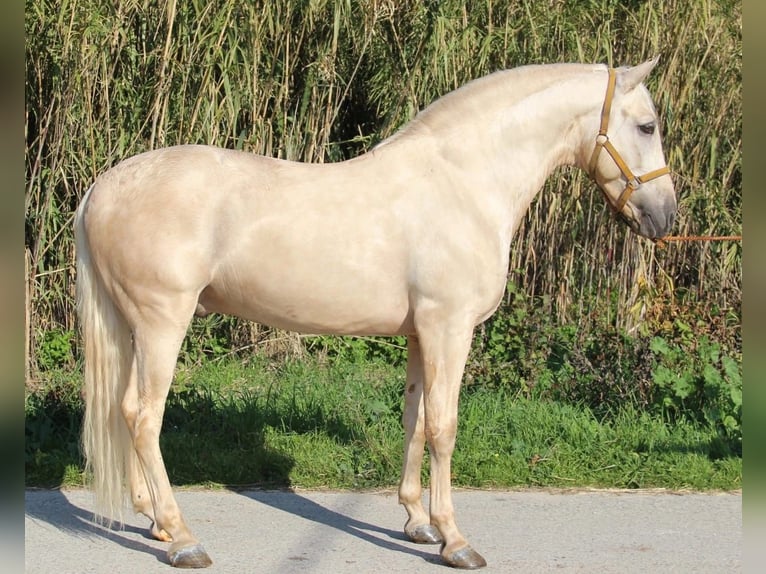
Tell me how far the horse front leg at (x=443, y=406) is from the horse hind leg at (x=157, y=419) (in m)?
0.90

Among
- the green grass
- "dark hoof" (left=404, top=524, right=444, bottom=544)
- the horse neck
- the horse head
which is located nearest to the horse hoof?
"dark hoof" (left=404, top=524, right=444, bottom=544)

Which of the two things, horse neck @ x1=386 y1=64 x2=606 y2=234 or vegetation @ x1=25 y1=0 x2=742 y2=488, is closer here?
horse neck @ x1=386 y1=64 x2=606 y2=234

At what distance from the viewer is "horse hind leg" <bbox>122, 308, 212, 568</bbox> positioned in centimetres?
362

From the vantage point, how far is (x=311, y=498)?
449cm

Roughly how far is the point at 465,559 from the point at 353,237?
4.23 feet

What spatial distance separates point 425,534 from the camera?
3.93 m

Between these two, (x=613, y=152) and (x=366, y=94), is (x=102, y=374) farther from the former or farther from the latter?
(x=366, y=94)

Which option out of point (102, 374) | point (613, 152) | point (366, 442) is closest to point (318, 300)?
point (102, 374)

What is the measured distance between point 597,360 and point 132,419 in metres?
3.19

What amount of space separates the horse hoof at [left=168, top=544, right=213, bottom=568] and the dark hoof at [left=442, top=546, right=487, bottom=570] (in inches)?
36.2

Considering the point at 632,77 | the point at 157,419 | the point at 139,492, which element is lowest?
the point at 139,492

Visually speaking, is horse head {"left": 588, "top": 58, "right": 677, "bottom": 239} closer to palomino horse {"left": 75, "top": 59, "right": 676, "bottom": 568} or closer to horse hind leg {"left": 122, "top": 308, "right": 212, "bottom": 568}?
palomino horse {"left": 75, "top": 59, "right": 676, "bottom": 568}

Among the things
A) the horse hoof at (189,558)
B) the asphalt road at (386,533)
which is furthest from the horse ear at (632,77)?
the horse hoof at (189,558)

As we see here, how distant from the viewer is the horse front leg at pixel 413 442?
13.2 feet
